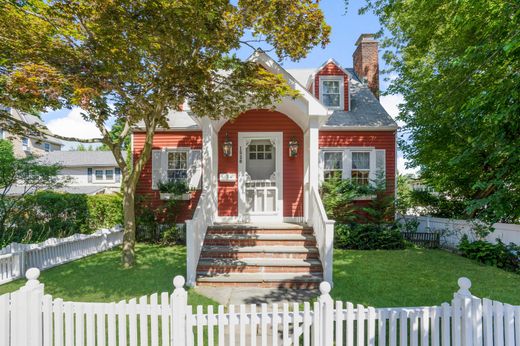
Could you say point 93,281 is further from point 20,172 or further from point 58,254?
point 20,172

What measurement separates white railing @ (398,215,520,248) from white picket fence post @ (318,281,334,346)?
23.6 ft

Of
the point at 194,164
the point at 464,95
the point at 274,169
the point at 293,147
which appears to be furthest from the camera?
the point at 194,164

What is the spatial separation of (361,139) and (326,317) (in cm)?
866

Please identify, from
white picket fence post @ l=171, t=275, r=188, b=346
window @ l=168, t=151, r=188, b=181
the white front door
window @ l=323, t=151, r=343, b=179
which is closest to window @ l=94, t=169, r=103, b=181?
window @ l=168, t=151, r=188, b=181

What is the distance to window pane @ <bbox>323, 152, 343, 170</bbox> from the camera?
34.7ft

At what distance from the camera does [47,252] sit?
696 centimetres

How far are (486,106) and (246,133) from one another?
626cm

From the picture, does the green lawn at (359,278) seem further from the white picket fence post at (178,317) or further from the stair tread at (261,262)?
the white picket fence post at (178,317)

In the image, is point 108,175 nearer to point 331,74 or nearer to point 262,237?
point 331,74

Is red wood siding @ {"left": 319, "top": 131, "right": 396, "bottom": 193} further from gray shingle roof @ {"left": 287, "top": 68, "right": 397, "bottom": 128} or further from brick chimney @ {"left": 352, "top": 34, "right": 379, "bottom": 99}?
brick chimney @ {"left": 352, "top": 34, "right": 379, "bottom": 99}

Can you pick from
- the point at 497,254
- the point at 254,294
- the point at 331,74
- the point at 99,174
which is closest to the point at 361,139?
the point at 331,74

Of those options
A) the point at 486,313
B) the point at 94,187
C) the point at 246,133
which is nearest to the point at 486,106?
the point at 486,313

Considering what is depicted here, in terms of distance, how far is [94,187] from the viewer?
2630 centimetres

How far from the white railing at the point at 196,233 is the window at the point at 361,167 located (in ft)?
18.5
